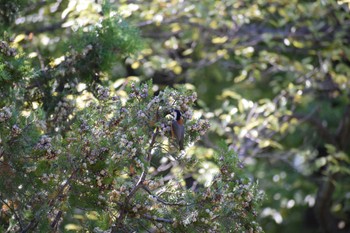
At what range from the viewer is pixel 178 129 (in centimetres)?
387

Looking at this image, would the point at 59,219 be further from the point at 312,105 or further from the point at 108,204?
the point at 312,105

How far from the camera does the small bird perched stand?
150 inches

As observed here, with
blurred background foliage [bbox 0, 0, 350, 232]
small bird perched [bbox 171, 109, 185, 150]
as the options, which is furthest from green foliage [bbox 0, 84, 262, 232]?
blurred background foliage [bbox 0, 0, 350, 232]

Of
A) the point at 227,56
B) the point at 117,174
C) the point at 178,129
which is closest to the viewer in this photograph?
the point at 117,174

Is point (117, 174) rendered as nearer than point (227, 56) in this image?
Yes

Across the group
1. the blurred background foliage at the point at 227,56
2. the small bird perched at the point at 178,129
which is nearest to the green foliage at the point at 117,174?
the small bird perched at the point at 178,129

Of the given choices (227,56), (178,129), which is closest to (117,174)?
(178,129)

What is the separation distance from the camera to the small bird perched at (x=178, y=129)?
3.82 meters

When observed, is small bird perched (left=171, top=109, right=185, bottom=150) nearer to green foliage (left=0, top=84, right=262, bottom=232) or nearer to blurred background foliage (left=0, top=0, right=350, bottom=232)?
green foliage (left=0, top=84, right=262, bottom=232)

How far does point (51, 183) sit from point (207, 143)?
3.77 meters

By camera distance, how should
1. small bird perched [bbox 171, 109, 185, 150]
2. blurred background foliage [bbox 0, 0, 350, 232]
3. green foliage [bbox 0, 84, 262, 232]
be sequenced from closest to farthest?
1. green foliage [bbox 0, 84, 262, 232]
2. small bird perched [bbox 171, 109, 185, 150]
3. blurred background foliage [bbox 0, 0, 350, 232]

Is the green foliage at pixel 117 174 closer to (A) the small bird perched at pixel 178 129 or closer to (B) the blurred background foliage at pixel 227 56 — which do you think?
(A) the small bird perched at pixel 178 129

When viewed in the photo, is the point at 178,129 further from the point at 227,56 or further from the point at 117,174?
the point at 227,56

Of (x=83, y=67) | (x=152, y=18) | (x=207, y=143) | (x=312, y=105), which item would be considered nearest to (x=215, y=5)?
(x=152, y=18)
